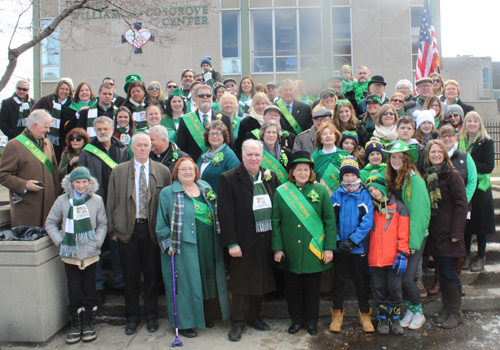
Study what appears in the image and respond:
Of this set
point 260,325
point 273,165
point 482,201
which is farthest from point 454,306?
point 273,165

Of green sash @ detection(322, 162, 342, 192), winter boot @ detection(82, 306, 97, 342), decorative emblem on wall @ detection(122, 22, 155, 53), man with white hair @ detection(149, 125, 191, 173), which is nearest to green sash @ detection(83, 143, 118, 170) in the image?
man with white hair @ detection(149, 125, 191, 173)

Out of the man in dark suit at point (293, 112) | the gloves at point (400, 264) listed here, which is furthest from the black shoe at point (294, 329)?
the man in dark suit at point (293, 112)

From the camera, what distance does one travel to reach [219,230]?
416 cm

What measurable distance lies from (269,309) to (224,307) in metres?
0.67

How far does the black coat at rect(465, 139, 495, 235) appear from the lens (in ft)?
16.4

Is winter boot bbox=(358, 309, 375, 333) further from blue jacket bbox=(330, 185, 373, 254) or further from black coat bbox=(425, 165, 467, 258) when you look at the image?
black coat bbox=(425, 165, 467, 258)

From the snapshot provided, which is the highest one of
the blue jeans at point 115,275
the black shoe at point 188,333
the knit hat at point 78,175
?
the knit hat at point 78,175

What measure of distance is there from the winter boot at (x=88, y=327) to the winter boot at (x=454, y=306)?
3819 mm

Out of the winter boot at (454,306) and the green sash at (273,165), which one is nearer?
the winter boot at (454,306)

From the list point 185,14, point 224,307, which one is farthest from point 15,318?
point 185,14

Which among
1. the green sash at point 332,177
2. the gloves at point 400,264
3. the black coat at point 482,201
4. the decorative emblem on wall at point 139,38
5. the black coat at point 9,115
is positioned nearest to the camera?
the gloves at point 400,264

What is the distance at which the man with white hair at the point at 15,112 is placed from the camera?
6934 mm

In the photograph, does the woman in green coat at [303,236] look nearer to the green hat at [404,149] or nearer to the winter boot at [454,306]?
the green hat at [404,149]

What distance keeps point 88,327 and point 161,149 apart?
2.14 meters
